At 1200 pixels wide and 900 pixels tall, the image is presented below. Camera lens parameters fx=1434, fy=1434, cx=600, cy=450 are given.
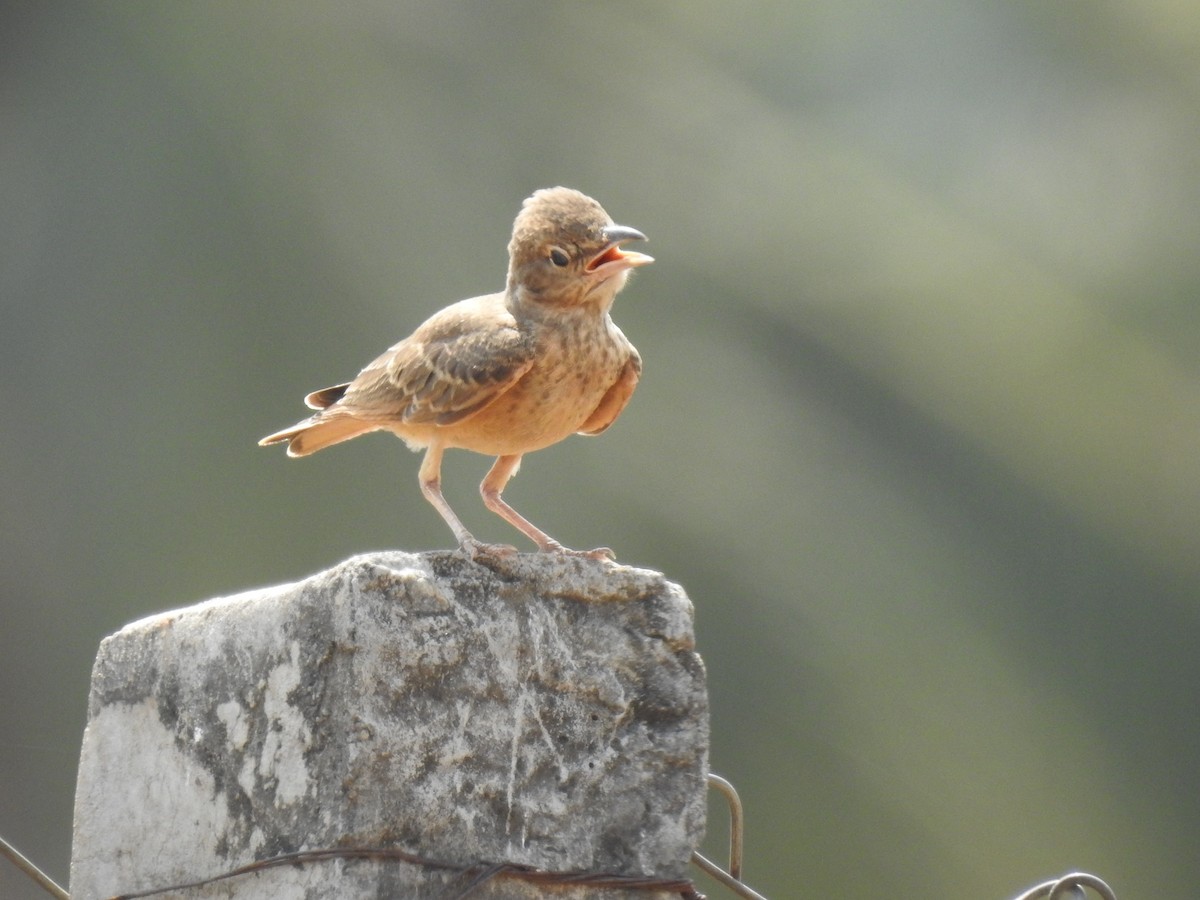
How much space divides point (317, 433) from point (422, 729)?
154 centimetres

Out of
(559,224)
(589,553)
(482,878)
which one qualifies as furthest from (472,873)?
(559,224)

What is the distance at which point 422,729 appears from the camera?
2104mm

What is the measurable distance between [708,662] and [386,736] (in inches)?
226

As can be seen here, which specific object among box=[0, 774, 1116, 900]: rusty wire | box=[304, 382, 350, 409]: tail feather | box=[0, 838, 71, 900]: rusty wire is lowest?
box=[0, 838, 71, 900]: rusty wire

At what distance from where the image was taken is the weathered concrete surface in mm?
2072

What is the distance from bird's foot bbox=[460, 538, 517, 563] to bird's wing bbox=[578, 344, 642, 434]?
101 centimetres

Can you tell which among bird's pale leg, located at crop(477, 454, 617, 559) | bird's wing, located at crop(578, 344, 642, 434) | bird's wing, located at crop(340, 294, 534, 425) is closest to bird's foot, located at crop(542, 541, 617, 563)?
bird's pale leg, located at crop(477, 454, 617, 559)

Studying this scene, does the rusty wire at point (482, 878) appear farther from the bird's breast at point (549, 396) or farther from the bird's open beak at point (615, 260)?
the bird's open beak at point (615, 260)

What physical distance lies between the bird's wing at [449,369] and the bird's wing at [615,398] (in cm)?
29

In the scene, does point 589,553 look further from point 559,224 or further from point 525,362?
point 559,224

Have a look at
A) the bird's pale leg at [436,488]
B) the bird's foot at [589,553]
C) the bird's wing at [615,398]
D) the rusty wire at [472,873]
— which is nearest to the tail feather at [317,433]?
the bird's pale leg at [436,488]

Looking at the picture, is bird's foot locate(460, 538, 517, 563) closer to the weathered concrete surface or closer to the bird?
the weathered concrete surface

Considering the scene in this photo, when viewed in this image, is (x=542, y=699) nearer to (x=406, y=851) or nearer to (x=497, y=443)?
(x=406, y=851)

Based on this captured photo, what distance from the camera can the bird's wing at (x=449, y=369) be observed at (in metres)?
3.04
